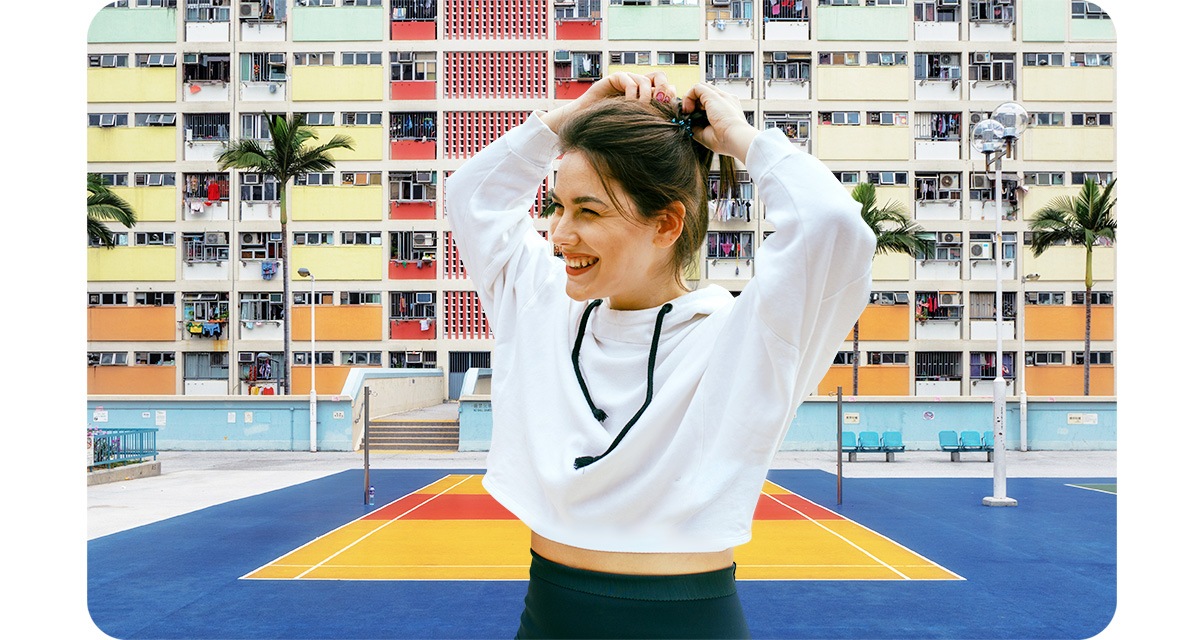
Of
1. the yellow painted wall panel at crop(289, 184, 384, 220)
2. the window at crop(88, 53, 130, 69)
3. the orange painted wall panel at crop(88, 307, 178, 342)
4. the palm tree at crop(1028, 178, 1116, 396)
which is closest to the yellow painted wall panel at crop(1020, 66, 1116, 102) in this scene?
the palm tree at crop(1028, 178, 1116, 396)

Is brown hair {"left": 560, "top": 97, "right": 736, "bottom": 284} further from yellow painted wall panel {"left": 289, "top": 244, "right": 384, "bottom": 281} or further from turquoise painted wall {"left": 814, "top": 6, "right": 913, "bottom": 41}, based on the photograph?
yellow painted wall panel {"left": 289, "top": 244, "right": 384, "bottom": 281}

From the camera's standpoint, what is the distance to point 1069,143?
A: 26.5m

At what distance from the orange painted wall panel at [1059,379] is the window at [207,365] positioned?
23.8 m

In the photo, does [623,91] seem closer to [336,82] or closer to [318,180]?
[336,82]

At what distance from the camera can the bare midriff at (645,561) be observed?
4.92 feet

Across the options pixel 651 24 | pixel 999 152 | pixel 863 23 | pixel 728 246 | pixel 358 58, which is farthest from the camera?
pixel 358 58

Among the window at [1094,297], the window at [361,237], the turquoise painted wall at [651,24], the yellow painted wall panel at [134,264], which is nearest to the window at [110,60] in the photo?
the yellow painted wall panel at [134,264]

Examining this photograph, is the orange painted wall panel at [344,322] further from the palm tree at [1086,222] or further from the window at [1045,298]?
the window at [1045,298]

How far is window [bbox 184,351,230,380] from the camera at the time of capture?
2761cm

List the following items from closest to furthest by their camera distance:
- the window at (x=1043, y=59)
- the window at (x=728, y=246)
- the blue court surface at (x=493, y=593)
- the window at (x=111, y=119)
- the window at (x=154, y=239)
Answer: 1. the blue court surface at (x=493, y=593)
2. the window at (x=728, y=246)
3. the window at (x=1043, y=59)
4. the window at (x=111, y=119)
5. the window at (x=154, y=239)

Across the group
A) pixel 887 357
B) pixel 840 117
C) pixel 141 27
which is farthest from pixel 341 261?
pixel 887 357

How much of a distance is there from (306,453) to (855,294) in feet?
60.0

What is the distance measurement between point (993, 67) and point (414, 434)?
18.8 meters

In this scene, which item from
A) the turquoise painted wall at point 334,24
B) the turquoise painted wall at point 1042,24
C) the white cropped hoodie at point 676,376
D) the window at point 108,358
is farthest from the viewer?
the window at point 108,358
